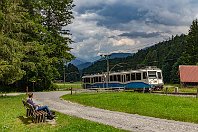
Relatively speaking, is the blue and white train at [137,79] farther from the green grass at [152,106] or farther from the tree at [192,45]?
the tree at [192,45]

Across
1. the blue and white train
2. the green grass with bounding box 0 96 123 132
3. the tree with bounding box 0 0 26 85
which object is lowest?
the green grass with bounding box 0 96 123 132

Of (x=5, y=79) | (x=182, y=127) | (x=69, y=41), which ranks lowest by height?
(x=182, y=127)

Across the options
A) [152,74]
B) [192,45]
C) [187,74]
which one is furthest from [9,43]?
[192,45]

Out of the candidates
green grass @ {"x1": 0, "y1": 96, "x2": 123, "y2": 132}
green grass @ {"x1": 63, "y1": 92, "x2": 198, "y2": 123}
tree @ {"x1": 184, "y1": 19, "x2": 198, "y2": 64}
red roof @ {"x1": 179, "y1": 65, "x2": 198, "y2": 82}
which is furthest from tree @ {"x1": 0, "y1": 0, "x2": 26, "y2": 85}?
tree @ {"x1": 184, "y1": 19, "x2": 198, "y2": 64}

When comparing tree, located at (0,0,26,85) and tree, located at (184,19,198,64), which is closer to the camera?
tree, located at (0,0,26,85)

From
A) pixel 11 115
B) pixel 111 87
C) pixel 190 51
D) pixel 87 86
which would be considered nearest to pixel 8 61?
pixel 11 115

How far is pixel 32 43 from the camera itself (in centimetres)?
5325

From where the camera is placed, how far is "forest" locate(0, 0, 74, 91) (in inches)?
1577

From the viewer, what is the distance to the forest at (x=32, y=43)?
40.1 m

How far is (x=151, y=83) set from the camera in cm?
5856

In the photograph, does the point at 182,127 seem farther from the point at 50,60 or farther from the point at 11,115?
the point at 50,60

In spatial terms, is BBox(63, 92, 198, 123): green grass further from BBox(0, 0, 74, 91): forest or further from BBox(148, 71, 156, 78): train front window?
BBox(148, 71, 156, 78): train front window

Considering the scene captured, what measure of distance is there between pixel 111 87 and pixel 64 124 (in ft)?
158

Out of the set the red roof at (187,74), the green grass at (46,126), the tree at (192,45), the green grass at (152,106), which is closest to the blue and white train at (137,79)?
the green grass at (152,106)
